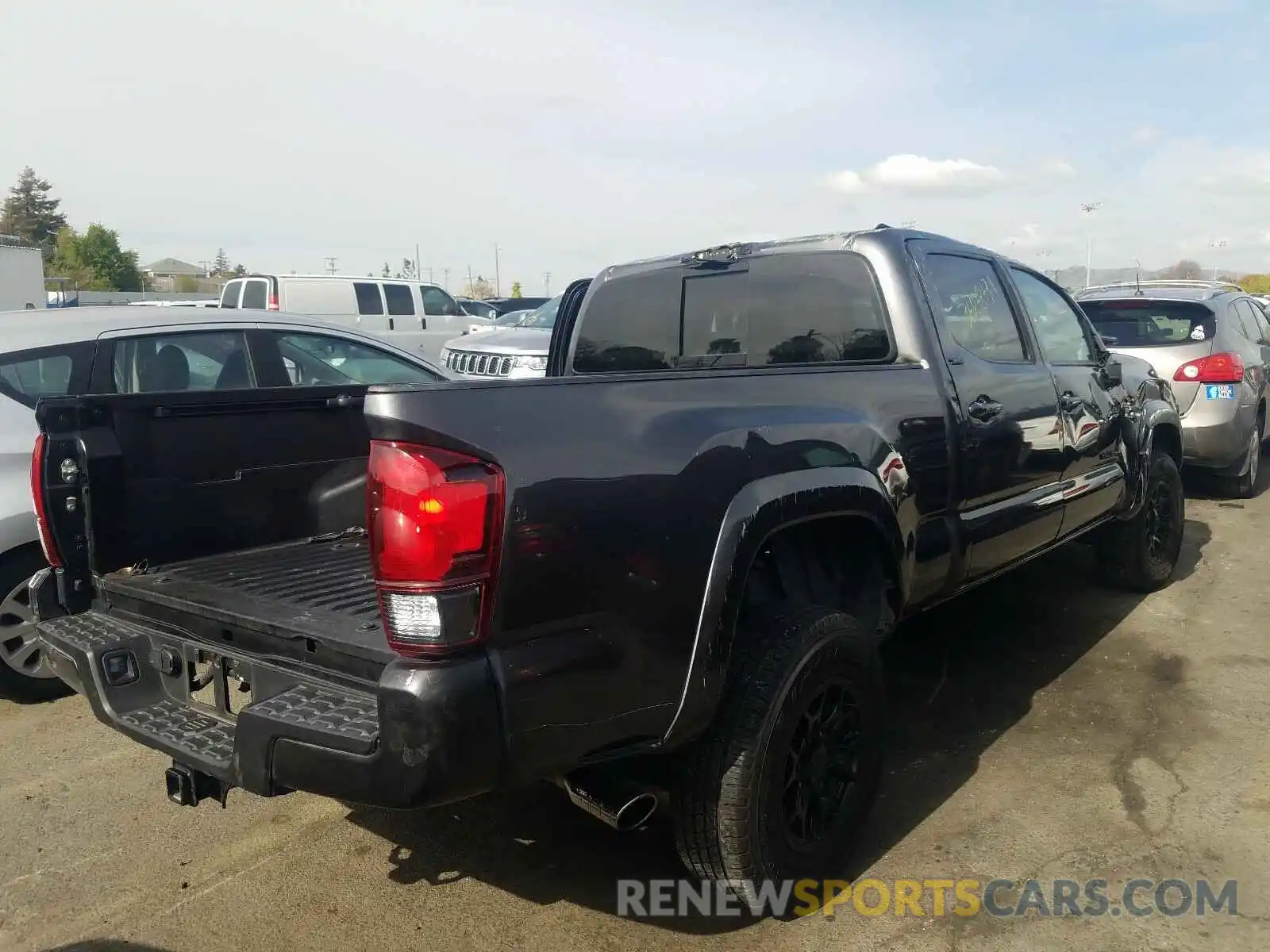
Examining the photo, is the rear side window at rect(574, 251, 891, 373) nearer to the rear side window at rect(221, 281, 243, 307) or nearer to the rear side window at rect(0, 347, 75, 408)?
the rear side window at rect(0, 347, 75, 408)

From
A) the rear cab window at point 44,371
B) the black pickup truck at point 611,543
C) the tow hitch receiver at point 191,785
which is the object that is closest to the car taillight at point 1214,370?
the black pickup truck at point 611,543

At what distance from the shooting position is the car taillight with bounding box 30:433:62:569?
3.07m

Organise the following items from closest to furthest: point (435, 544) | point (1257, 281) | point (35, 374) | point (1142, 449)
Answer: point (435, 544), point (35, 374), point (1142, 449), point (1257, 281)

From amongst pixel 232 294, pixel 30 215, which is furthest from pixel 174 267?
pixel 232 294

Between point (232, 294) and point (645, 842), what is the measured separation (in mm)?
18121

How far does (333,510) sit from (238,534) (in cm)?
38

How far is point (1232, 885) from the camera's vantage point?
2953 mm

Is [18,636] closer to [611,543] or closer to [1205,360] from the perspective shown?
[611,543]

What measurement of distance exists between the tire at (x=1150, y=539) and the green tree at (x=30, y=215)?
81.9 m

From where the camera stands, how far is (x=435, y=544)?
212cm

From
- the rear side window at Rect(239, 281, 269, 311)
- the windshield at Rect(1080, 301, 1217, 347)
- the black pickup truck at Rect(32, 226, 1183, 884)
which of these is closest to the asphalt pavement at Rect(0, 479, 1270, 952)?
the black pickup truck at Rect(32, 226, 1183, 884)

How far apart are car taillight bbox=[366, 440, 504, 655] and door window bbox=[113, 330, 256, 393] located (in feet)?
9.74

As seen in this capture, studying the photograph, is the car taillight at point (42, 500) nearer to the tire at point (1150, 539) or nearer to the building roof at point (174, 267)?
the tire at point (1150, 539)

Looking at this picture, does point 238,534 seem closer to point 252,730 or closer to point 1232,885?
point 252,730
